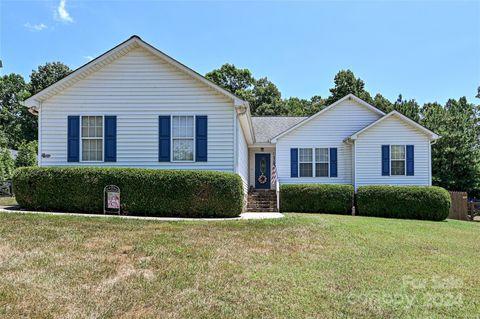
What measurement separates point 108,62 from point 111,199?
5.27 metres

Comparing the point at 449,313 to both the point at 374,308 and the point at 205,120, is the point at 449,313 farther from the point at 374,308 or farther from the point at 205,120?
the point at 205,120

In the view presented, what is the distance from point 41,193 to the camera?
1077 centimetres

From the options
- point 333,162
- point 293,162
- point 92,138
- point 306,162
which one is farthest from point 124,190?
point 333,162

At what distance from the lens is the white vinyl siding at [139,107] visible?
12.5 metres

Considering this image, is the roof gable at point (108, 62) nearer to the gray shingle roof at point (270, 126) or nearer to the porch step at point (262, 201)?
the porch step at point (262, 201)

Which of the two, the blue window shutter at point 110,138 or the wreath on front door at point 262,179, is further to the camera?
the wreath on front door at point 262,179

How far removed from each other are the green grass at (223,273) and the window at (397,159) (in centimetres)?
893

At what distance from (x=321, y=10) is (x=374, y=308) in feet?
36.3

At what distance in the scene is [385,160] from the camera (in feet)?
55.8

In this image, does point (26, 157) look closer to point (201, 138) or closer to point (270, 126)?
point (270, 126)

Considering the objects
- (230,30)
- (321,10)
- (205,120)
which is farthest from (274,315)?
(230,30)

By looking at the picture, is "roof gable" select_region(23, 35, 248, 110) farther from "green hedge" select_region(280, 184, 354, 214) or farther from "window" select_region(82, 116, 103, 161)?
"green hedge" select_region(280, 184, 354, 214)

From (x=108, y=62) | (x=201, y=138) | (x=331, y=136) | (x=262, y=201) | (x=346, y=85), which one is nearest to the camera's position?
(x=201, y=138)

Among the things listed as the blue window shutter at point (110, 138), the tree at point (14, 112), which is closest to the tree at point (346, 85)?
the blue window shutter at point (110, 138)
